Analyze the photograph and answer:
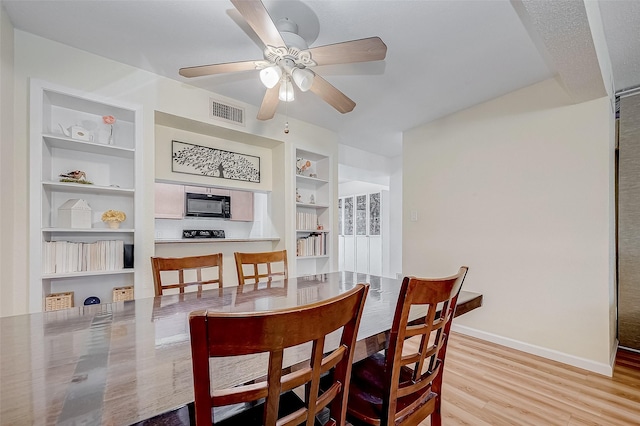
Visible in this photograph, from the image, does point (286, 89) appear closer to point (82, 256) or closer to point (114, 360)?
point (114, 360)

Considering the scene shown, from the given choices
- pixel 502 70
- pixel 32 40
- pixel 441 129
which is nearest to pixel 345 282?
pixel 502 70

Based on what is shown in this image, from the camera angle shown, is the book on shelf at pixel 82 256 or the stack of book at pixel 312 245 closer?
the book on shelf at pixel 82 256

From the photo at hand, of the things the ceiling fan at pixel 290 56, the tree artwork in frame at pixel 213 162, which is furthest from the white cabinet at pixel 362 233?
the ceiling fan at pixel 290 56

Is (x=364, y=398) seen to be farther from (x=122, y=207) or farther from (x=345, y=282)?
(x=122, y=207)

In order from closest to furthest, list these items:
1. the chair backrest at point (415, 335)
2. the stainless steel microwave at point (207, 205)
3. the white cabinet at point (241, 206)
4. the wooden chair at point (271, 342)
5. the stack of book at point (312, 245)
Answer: the wooden chair at point (271, 342), the chair backrest at point (415, 335), the stack of book at point (312, 245), the stainless steel microwave at point (207, 205), the white cabinet at point (241, 206)

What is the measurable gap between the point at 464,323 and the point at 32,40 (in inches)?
173

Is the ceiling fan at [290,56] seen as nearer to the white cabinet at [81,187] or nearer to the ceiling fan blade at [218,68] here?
the ceiling fan blade at [218,68]

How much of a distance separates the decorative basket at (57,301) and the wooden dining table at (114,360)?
1031mm

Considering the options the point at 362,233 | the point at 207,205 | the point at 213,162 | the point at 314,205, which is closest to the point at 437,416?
the point at 314,205

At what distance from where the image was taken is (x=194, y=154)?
114 inches

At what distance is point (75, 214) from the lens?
2.08 metres

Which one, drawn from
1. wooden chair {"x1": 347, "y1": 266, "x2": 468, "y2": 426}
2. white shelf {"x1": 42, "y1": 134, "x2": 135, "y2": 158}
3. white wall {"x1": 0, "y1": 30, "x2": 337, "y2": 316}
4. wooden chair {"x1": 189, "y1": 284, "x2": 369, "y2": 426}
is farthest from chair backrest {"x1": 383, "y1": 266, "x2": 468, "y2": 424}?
white shelf {"x1": 42, "y1": 134, "x2": 135, "y2": 158}

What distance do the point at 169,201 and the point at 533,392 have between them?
4.32 m

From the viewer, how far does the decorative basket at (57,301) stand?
6.42 feet
